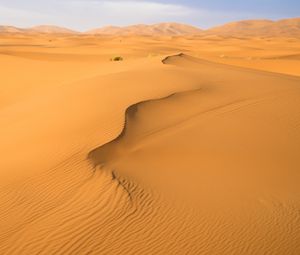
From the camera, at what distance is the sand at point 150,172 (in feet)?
13.7

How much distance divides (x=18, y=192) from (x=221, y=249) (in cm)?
265

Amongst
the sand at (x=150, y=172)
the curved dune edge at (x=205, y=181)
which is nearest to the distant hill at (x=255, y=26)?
the sand at (x=150, y=172)

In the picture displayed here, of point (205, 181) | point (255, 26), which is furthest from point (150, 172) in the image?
point (255, 26)

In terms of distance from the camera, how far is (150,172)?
560 cm

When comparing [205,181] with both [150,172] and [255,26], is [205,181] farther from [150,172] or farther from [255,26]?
[255,26]

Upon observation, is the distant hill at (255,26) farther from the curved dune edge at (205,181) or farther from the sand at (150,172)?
the curved dune edge at (205,181)

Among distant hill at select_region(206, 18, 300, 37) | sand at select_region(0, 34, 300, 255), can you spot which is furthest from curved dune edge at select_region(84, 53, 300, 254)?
distant hill at select_region(206, 18, 300, 37)

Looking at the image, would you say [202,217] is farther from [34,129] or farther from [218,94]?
[218,94]

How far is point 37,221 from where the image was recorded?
4402 millimetres

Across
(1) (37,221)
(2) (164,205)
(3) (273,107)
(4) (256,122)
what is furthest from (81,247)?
(3) (273,107)

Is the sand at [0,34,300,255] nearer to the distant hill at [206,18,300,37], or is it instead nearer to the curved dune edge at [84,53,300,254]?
the curved dune edge at [84,53,300,254]

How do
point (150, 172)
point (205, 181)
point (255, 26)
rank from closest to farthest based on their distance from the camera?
point (205, 181) < point (150, 172) < point (255, 26)

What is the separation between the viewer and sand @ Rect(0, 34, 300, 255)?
4180 mm

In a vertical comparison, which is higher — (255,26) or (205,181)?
(255,26)
